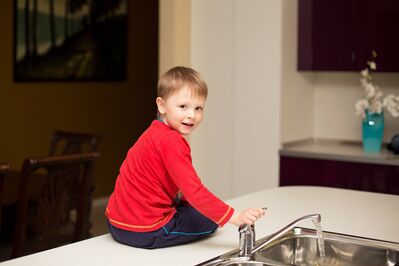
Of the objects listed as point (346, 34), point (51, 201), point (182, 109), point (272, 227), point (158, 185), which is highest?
point (346, 34)

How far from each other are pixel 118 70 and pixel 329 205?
4409mm

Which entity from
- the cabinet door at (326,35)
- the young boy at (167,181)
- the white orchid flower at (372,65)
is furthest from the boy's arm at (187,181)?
the cabinet door at (326,35)

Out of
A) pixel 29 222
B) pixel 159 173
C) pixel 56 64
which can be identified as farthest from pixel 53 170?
pixel 56 64

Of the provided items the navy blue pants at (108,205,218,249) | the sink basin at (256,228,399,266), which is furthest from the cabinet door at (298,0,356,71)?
the navy blue pants at (108,205,218,249)

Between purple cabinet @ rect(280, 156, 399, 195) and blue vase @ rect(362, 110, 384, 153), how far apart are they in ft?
0.75

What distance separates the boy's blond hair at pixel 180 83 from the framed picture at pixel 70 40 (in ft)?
13.6

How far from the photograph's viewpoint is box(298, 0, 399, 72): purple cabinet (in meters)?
3.67

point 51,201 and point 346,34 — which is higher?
point 346,34

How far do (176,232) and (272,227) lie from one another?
0.37 m

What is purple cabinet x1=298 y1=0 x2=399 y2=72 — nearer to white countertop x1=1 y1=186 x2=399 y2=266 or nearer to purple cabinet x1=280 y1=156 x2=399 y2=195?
purple cabinet x1=280 y1=156 x2=399 y2=195

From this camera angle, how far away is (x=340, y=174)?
3.70 meters

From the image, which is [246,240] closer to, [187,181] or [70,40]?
[187,181]

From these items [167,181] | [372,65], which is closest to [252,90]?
[372,65]

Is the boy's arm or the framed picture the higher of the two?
the framed picture
